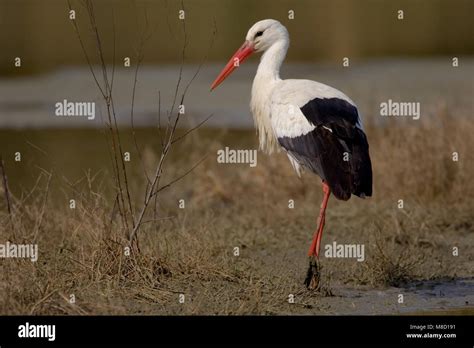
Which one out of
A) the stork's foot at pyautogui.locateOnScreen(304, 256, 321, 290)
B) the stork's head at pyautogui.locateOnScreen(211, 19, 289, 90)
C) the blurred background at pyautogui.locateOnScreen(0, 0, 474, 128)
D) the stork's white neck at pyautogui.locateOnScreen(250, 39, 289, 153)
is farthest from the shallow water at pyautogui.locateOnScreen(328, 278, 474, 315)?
the blurred background at pyautogui.locateOnScreen(0, 0, 474, 128)

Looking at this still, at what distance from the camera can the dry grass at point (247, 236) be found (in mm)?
7164

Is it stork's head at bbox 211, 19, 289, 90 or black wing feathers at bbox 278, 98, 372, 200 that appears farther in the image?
stork's head at bbox 211, 19, 289, 90

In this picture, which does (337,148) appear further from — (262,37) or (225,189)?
(225,189)

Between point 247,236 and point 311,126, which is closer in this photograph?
point 311,126

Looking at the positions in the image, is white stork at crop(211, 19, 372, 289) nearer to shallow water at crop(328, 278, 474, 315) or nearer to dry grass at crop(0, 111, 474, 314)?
shallow water at crop(328, 278, 474, 315)

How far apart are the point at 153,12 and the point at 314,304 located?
1476cm

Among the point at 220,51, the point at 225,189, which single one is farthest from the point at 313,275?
the point at 220,51

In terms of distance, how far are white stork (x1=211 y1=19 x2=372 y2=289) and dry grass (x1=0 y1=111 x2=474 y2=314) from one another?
53cm

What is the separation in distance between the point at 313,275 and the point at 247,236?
5.40 feet

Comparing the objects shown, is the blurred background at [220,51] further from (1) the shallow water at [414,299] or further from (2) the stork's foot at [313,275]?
(2) the stork's foot at [313,275]

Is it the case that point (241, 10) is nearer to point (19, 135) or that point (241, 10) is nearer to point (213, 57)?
point (213, 57)

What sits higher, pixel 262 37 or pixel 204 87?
pixel 204 87

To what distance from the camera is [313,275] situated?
25.3 ft

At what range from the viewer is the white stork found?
25.2ft
